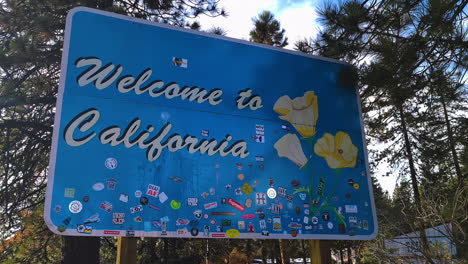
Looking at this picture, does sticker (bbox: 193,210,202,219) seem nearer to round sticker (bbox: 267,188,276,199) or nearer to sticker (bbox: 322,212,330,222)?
round sticker (bbox: 267,188,276,199)

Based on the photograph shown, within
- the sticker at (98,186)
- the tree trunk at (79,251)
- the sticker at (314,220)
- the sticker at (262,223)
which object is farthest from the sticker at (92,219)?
the tree trunk at (79,251)

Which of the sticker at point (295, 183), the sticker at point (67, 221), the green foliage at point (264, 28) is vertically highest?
the green foliage at point (264, 28)

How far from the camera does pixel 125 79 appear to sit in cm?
413

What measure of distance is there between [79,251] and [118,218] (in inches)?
142

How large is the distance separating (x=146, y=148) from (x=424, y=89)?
3752 millimetres

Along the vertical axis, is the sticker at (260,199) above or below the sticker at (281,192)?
below

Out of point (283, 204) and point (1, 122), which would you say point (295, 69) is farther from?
point (1, 122)

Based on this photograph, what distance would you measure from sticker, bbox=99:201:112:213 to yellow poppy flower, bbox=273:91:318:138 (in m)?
2.26

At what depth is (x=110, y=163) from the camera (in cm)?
377

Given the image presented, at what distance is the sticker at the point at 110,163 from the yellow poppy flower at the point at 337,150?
7.91 ft

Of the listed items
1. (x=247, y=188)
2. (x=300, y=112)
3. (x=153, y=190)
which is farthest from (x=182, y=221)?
(x=300, y=112)

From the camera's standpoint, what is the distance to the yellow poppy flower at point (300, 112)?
16.1 ft

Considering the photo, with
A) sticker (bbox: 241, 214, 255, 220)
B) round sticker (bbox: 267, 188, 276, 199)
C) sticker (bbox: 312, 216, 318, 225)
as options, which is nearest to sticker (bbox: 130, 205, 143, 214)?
sticker (bbox: 241, 214, 255, 220)

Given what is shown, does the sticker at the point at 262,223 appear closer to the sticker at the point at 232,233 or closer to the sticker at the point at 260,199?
the sticker at the point at 260,199
